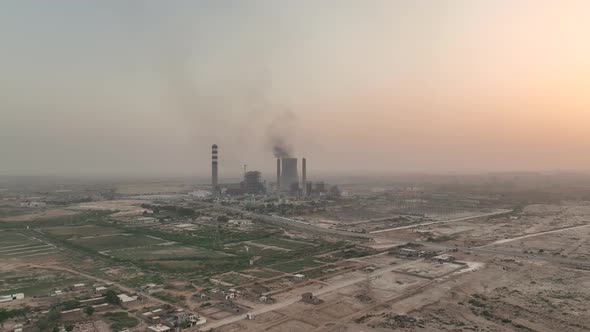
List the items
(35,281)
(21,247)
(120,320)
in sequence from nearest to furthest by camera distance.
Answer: (120,320) < (35,281) < (21,247)

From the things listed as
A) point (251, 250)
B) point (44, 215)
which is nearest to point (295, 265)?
point (251, 250)

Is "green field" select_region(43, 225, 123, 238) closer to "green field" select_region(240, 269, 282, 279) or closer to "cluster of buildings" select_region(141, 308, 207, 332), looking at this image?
"green field" select_region(240, 269, 282, 279)

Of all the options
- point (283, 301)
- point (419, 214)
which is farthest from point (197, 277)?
point (419, 214)

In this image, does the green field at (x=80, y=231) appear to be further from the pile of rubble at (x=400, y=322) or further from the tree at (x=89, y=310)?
the pile of rubble at (x=400, y=322)

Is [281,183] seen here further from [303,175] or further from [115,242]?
[115,242]

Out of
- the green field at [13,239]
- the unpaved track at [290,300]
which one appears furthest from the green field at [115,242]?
the unpaved track at [290,300]
